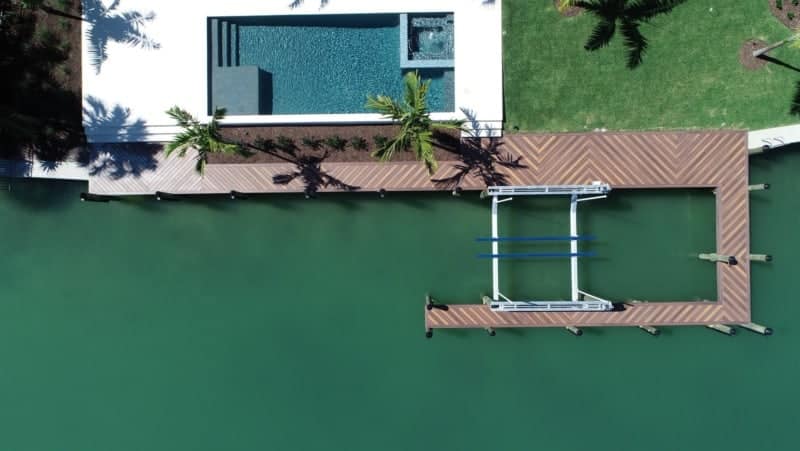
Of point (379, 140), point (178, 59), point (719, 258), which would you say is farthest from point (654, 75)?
point (178, 59)

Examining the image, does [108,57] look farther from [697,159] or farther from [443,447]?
[697,159]

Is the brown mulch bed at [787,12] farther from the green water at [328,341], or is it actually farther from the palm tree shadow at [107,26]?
the palm tree shadow at [107,26]

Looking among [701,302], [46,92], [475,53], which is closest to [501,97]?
[475,53]

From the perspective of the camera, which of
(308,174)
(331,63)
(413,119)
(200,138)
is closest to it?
(413,119)

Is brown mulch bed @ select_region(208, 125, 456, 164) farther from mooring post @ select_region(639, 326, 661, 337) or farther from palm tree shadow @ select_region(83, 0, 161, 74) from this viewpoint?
mooring post @ select_region(639, 326, 661, 337)

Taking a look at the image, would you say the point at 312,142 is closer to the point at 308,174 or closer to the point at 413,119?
the point at 308,174

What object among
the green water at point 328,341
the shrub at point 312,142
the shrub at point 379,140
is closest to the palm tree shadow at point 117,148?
the green water at point 328,341

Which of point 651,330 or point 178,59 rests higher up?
point 178,59

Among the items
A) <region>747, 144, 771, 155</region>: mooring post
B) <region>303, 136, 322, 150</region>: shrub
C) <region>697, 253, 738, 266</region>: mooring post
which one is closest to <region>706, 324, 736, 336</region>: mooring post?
<region>697, 253, 738, 266</region>: mooring post
